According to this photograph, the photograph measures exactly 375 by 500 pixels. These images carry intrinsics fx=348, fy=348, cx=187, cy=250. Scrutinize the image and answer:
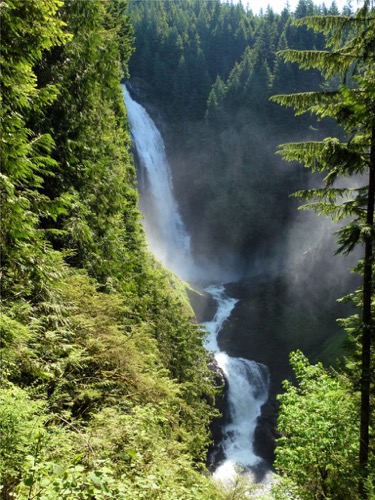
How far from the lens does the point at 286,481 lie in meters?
9.73

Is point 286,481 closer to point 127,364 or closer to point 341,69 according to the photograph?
point 127,364

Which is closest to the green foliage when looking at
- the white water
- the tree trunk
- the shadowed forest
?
the shadowed forest

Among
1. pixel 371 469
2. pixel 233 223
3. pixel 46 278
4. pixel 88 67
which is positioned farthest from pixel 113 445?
pixel 233 223

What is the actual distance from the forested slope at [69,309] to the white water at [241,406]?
13.3 m

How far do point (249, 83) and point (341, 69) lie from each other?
2380 inches

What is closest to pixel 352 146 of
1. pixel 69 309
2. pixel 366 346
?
pixel 366 346

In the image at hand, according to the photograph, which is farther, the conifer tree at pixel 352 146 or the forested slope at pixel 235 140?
the forested slope at pixel 235 140

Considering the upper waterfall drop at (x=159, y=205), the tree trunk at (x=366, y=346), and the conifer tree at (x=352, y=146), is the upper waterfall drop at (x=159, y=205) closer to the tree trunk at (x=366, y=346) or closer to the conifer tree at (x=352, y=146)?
the conifer tree at (x=352, y=146)

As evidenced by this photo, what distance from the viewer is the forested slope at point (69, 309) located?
11.8ft

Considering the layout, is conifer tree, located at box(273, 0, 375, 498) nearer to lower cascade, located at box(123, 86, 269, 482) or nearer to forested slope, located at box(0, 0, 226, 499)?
forested slope, located at box(0, 0, 226, 499)

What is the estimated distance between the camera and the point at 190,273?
51.6 meters

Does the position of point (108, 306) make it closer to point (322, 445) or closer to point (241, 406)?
point (322, 445)

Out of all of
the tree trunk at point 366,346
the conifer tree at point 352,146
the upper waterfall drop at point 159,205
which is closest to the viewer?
the conifer tree at point 352,146

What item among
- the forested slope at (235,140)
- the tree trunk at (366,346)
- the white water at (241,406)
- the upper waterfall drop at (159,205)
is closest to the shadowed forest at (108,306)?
the tree trunk at (366,346)
